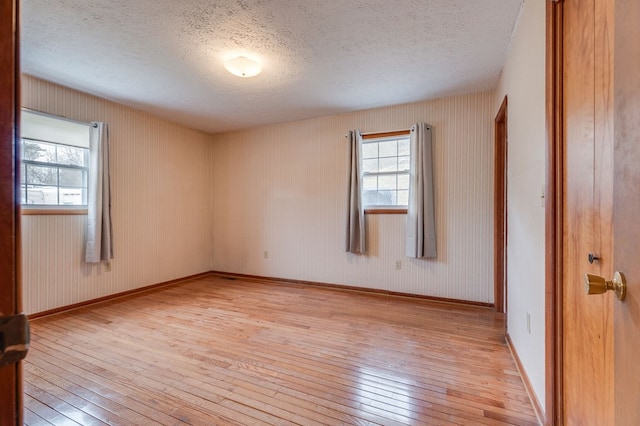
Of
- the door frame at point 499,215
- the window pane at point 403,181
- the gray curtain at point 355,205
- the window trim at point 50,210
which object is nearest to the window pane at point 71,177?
the window trim at point 50,210

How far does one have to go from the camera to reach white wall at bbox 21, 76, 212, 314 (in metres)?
3.12

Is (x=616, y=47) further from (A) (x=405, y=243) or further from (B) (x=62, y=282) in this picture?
(B) (x=62, y=282)

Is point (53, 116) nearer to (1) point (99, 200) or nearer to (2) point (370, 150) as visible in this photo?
(1) point (99, 200)

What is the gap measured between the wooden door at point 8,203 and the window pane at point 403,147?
386 cm

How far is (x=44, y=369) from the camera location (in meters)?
2.09

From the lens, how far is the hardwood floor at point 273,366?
5.41ft

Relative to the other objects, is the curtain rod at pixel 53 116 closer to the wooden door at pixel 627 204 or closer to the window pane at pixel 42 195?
the window pane at pixel 42 195

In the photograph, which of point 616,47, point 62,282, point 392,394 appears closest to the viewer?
point 616,47

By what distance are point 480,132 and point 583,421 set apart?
10.1 feet

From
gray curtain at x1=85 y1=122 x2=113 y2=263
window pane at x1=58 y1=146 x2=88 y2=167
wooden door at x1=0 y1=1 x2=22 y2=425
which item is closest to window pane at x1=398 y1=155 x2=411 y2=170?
gray curtain at x1=85 y1=122 x2=113 y2=263

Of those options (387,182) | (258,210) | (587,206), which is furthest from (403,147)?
(587,206)

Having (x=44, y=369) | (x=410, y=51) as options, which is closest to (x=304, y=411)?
(x=44, y=369)

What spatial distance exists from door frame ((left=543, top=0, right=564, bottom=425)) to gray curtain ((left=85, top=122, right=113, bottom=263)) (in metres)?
4.26

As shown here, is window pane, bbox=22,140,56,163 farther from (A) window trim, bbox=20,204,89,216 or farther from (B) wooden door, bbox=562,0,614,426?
(B) wooden door, bbox=562,0,614,426
